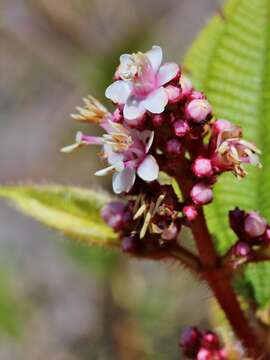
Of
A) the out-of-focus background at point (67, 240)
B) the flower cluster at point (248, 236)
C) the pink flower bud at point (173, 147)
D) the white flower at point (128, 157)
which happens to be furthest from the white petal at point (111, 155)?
the out-of-focus background at point (67, 240)

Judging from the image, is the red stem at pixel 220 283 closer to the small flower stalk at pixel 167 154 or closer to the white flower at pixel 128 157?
the small flower stalk at pixel 167 154

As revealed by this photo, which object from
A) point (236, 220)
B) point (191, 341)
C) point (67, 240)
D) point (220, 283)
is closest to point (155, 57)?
point (236, 220)

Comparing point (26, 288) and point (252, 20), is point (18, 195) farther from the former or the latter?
point (26, 288)

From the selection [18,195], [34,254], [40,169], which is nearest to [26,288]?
[40,169]

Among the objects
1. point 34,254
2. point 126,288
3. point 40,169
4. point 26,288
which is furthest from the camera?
point 34,254

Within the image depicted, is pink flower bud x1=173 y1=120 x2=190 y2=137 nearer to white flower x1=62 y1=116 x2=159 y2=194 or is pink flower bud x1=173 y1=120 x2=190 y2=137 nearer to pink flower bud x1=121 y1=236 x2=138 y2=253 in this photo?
white flower x1=62 y1=116 x2=159 y2=194

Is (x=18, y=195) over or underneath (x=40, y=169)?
over
